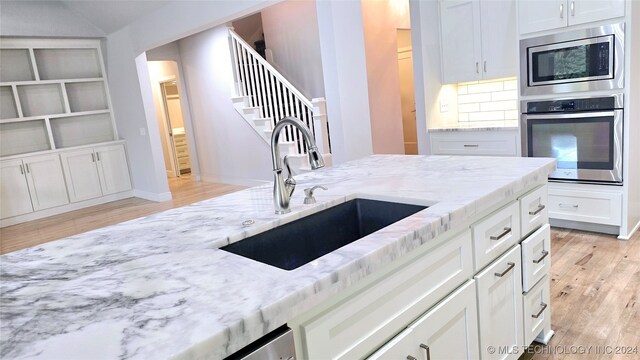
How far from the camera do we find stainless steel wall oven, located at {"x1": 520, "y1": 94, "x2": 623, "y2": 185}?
3162 millimetres

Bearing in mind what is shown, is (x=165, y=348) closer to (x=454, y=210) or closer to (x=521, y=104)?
(x=454, y=210)

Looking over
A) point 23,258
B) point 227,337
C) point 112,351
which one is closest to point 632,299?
point 227,337

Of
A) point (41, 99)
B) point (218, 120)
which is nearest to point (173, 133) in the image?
point (218, 120)

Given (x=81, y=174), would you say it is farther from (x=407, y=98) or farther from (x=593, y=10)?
(x=593, y=10)

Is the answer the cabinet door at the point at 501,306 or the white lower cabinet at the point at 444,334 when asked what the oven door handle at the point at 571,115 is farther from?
the white lower cabinet at the point at 444,334

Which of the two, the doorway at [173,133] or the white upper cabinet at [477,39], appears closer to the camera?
the white upper cabinet at [477,39]

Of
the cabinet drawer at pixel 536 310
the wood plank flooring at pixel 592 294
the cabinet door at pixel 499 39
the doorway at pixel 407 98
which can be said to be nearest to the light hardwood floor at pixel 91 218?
the doorway at pixel 407 98

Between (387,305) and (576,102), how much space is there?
115 inches

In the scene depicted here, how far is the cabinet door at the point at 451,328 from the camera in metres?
1.23

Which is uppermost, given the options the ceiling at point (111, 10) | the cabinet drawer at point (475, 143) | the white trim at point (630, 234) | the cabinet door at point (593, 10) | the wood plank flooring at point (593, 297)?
the ceiling at point (111, 10)

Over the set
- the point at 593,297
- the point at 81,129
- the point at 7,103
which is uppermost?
the point at 7,103

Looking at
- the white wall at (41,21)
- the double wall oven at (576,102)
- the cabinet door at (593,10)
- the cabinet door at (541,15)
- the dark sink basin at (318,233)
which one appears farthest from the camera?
the white wall at (41,21)

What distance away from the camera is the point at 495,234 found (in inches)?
61.2

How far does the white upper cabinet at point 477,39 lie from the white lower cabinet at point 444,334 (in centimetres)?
291
